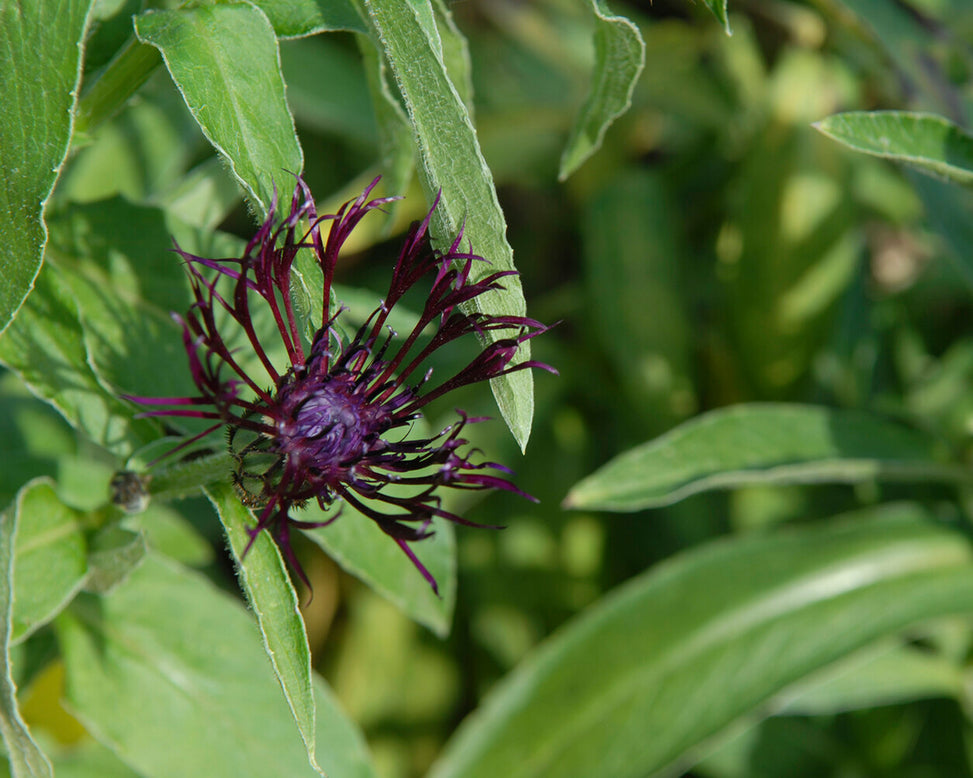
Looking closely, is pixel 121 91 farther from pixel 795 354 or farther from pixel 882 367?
pixel 882 367

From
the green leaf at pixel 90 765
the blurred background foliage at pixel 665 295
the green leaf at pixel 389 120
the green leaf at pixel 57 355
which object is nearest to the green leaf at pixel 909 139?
the green leaf at pixel 389 120

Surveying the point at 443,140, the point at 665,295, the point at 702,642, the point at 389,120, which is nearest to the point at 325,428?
the point at 443,140

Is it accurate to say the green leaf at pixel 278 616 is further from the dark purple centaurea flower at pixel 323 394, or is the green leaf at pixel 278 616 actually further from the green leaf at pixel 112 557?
the green leaf at pixel 112 557

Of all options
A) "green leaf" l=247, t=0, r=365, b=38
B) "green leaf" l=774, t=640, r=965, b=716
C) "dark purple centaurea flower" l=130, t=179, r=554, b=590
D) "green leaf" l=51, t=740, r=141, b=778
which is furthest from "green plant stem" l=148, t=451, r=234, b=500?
"green leaf" l=774, t=640, r=965, b=716

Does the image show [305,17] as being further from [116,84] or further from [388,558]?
[388,558]

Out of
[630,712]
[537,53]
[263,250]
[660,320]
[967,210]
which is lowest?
[630,712]

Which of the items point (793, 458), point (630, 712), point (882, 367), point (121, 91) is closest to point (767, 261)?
point (882, 367)
